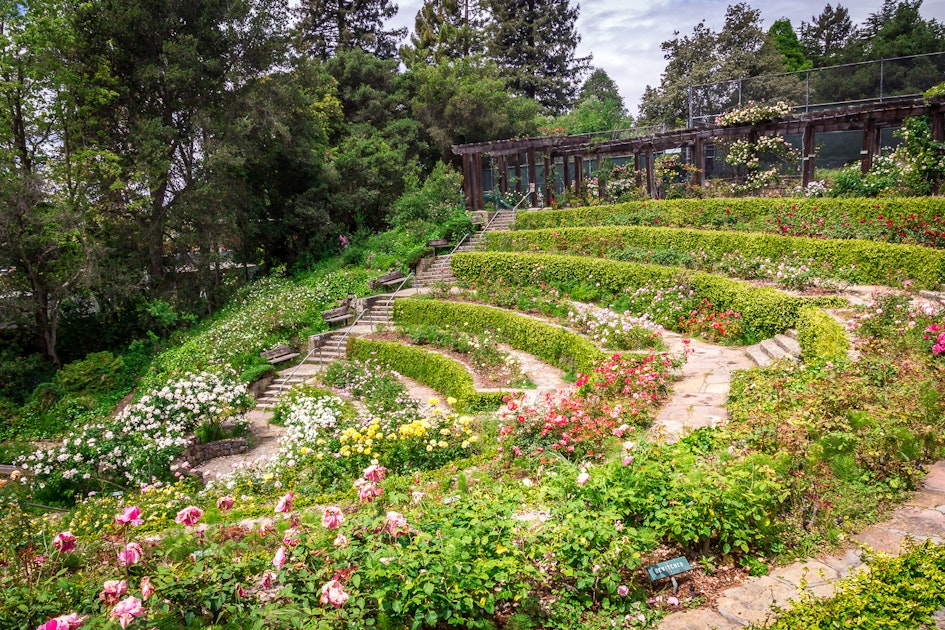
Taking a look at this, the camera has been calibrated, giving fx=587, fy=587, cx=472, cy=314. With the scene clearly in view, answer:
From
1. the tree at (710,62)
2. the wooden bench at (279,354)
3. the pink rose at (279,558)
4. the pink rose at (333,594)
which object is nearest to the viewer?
the pink rose at (333,594)

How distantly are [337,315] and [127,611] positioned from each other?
45.9ft

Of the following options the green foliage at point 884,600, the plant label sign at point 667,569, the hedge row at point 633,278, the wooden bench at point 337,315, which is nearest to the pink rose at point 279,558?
the plant label sign at point 667,569

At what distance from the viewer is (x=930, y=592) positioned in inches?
119

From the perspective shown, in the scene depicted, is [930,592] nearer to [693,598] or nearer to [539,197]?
[693,598]

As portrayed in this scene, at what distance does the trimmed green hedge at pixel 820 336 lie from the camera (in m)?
6.94

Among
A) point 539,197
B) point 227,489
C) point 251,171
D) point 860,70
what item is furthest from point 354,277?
point 860,70

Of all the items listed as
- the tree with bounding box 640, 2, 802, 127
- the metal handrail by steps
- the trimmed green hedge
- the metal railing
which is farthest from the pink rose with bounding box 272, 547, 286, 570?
the tree with bounding box 640, 2, 802, 127

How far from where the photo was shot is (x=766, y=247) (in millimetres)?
12203

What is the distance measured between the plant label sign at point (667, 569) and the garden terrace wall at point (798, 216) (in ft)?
34.5

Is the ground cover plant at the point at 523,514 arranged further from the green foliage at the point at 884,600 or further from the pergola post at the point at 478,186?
the pergola post at the point at 478,186

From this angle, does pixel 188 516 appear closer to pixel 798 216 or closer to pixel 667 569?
pixel 667 569

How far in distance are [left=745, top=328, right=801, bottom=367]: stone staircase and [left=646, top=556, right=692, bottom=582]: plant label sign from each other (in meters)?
5.20

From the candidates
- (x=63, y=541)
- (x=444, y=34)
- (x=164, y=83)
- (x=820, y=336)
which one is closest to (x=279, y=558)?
(x=63, y=541)

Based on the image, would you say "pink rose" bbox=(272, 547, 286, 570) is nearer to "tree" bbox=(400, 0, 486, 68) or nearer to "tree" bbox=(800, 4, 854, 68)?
"tree" bbox=(400, 0, 486, 68)
